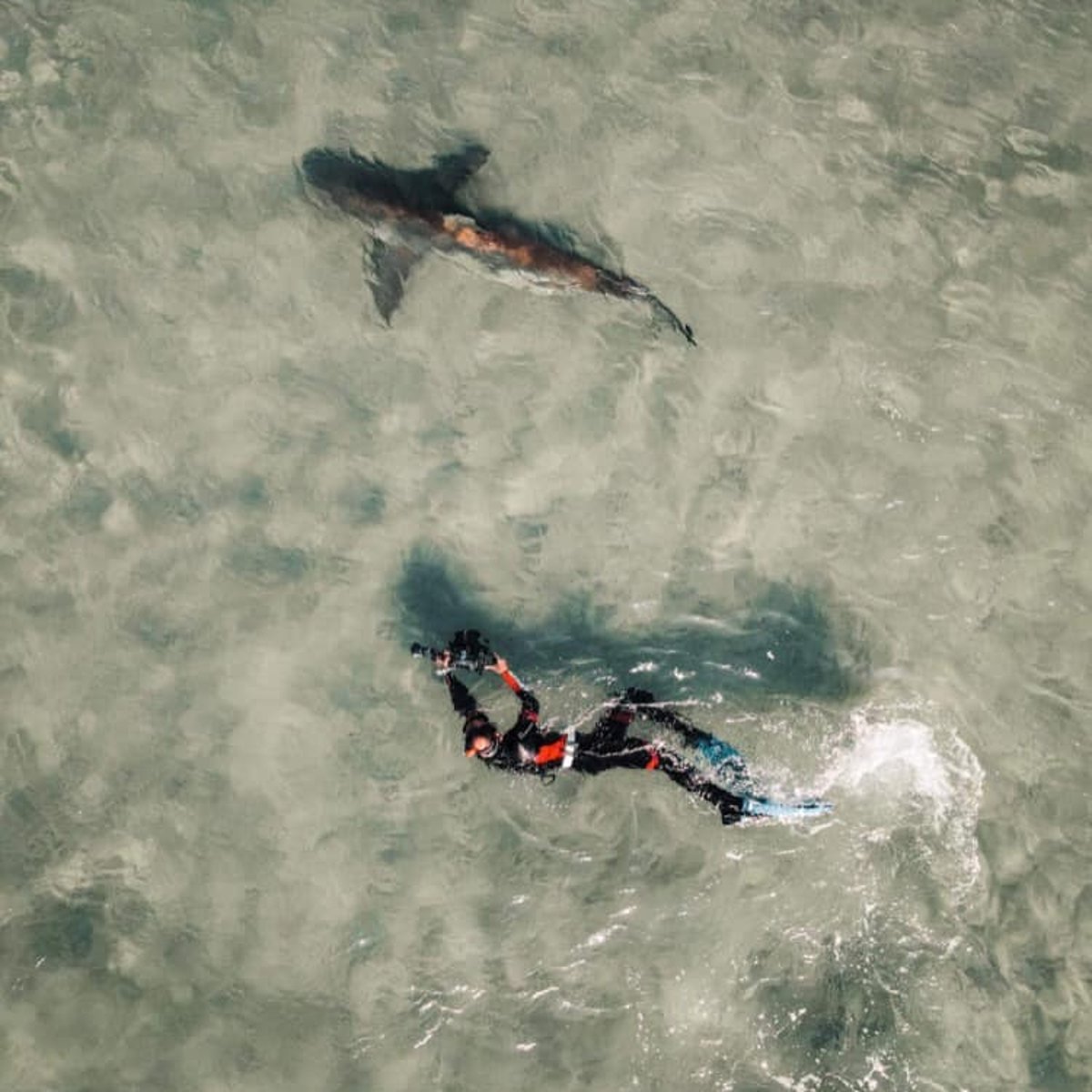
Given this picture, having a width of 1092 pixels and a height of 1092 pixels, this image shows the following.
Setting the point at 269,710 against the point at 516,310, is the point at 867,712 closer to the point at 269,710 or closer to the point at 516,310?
the point at 516,310

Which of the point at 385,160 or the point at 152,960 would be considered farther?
the point at 385,160

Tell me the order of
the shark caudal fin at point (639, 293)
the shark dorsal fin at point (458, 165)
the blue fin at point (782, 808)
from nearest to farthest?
1. the blue fin at point (782, 808)
2. the shark caudal fin at point (639, 293)
3. the shark dorsal fin at point (458, 165)

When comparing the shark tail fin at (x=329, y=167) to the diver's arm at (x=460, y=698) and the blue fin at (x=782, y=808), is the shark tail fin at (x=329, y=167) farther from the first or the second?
the blue fin at (x=782, y=808)

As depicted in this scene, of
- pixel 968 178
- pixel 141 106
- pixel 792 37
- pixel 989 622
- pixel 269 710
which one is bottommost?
pixel 269 710

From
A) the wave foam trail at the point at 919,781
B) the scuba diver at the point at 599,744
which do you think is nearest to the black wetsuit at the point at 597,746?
the scuba diver at the point at 599,744

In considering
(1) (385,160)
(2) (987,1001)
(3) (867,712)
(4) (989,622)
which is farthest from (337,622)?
(2) (987,1001)

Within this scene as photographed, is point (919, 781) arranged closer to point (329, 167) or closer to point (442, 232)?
point (442, 232)

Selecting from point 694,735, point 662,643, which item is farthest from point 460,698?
point 694,735
